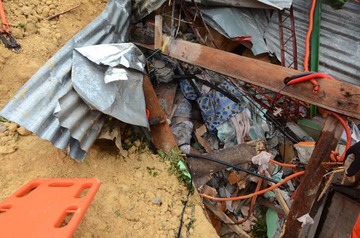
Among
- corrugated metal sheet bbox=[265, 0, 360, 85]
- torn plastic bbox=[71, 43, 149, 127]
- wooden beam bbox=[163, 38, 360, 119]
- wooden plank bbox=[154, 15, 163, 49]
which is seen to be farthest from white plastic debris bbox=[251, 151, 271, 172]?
corrugated metal sheet bbox=[265, 0, 360, 85]

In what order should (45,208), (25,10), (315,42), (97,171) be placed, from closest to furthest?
(45,208) < (97,171) < (25,10) < (315,42)

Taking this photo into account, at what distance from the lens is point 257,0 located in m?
4.74

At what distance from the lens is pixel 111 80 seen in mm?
2910

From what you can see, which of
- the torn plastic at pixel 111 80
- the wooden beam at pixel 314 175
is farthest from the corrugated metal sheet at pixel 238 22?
the wooden beam at pixel 314 175

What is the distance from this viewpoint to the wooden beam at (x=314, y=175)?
3.14 meters

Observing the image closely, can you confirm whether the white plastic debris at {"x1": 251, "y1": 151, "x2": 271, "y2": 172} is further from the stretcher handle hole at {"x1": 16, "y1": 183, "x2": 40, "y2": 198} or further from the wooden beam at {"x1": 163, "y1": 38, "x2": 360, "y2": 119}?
the stretcher handle hole at {"x1": 16, "y1": 183, "x2": 40, "y2": 198}

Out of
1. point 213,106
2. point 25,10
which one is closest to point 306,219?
point 213,106

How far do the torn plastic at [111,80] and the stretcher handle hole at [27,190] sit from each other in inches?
32.8

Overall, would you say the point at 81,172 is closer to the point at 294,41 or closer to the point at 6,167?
the point at 6,167

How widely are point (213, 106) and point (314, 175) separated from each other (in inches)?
79.4

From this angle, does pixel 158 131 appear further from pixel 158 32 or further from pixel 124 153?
pixel 158 32

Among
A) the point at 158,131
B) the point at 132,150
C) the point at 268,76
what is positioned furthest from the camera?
the point at 158,131

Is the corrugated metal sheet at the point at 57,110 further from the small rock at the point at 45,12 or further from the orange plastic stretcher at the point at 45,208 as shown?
the small rock at the point at 45,12

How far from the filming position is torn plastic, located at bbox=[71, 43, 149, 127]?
291 centimetres
